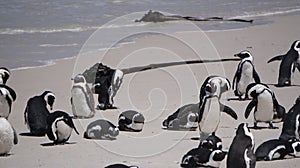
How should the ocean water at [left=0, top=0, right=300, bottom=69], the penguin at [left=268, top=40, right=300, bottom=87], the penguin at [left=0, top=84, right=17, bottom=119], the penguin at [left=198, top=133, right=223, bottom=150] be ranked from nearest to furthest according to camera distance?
1. the penguin at [left=198, top=133, right=223, bottom=150]
2. the penguin at [left=0, top=84, right=17, bottom=119]
3. the penguin at [left=268, top=40, right=300, bottom=87]
4. the ocean water at [left=0, top=0, right=300, bottom=69]

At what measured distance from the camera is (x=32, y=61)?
13516 millimetres

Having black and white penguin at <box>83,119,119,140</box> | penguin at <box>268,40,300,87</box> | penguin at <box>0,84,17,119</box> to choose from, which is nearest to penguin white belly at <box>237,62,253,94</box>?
penguin at <box>268,40,300,87</box>

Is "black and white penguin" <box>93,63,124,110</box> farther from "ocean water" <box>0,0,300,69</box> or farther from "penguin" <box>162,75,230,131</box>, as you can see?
"ocean water" <box>0,0,300,69</box>

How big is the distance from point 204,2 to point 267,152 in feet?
62.9

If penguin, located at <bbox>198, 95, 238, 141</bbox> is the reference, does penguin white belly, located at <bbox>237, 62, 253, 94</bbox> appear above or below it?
above

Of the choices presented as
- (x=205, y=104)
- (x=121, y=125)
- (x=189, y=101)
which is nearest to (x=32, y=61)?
(x=189, y=101)

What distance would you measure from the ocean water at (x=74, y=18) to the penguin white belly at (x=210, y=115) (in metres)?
5.89

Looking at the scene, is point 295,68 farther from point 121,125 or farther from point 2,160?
point 2,160

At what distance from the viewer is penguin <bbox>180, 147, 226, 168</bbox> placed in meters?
6.43

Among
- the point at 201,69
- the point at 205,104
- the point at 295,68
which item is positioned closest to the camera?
the point at 205,104

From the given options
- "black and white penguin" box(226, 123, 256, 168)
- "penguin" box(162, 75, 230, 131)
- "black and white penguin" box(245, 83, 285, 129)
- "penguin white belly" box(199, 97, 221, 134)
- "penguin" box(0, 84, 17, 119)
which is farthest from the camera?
"penguin" box(0, 84, 17, 119)

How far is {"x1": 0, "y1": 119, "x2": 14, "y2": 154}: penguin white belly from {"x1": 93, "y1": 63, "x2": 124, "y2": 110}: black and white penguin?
2403 mm

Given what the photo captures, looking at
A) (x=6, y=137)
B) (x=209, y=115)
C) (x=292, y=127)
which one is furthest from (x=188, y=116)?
(x=6, y=137)

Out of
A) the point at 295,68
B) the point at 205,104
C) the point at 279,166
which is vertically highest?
the point at 295,68
